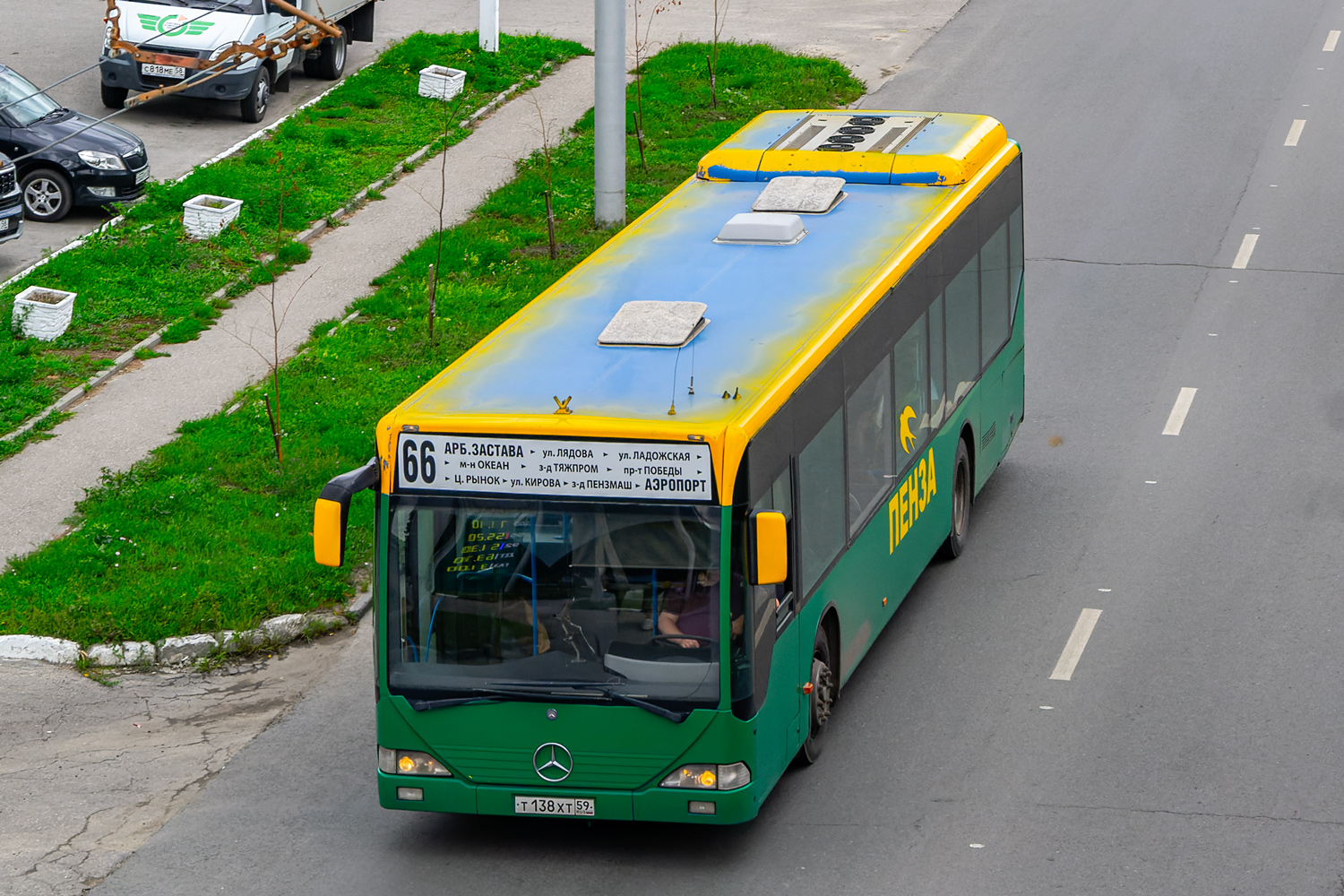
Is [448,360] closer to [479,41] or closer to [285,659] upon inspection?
[285,659]

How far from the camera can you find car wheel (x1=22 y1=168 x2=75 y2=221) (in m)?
21.5

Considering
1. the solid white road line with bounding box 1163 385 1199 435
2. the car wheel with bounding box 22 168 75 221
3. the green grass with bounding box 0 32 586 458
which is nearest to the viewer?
the solid white road line with bounding box 1163 385 1199 435

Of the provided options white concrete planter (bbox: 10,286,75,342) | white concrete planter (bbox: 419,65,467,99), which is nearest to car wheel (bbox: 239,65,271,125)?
white concrete planter (bbox: 419,65,467,99)

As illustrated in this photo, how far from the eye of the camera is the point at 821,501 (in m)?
10.7

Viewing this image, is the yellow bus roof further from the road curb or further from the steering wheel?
the road curb

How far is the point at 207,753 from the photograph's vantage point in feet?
37.5

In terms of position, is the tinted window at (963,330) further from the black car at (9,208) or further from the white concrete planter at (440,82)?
the white concrete planter at (440,82)

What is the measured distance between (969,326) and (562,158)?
11.0 m

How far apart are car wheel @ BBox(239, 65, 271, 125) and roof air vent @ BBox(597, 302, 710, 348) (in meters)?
15.9

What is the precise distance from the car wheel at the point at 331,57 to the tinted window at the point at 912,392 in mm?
16470

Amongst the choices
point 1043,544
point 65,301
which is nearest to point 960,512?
point 1043,544

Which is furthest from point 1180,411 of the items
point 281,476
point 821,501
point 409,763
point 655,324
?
point 409,763

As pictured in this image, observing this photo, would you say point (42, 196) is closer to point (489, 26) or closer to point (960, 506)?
point (489, 26)

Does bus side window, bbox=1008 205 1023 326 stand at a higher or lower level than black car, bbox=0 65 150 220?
higher
